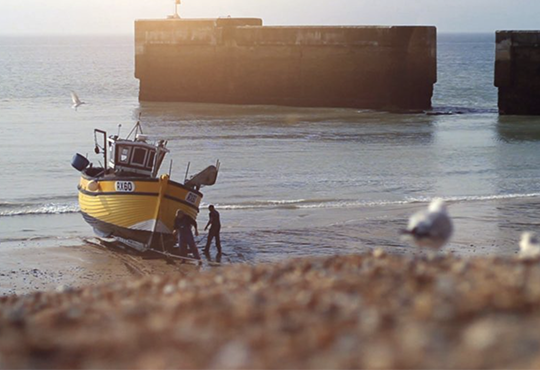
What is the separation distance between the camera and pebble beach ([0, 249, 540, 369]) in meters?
4.50

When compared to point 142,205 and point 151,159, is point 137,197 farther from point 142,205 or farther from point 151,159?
point 151,159

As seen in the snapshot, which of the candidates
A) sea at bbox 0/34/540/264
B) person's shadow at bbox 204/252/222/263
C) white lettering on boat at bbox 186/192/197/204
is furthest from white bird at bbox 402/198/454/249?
white lettering on boat at bbox 186/192/197/204

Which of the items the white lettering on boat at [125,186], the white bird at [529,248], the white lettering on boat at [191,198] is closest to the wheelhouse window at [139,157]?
the white lettering on boat at [125,186]

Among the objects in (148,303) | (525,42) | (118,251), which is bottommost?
(118,251)

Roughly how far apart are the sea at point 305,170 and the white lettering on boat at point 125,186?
1938 mm

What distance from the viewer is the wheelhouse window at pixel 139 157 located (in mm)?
17672

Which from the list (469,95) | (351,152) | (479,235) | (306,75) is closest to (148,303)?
(479,235)

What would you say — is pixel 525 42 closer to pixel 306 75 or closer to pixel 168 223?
pixel 306 75

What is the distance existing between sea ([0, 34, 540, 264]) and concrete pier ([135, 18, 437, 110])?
1082 millimetres

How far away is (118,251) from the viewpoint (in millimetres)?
17344

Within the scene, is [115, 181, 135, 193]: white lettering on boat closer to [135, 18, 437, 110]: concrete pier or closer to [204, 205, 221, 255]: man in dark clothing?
[204, 205, 221, 255]: man in dark clothing

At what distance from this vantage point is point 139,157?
697 inches

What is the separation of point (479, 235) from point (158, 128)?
24.9 metres

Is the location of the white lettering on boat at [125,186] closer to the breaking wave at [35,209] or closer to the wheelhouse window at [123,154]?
the wheelhouse window at [123,154]
